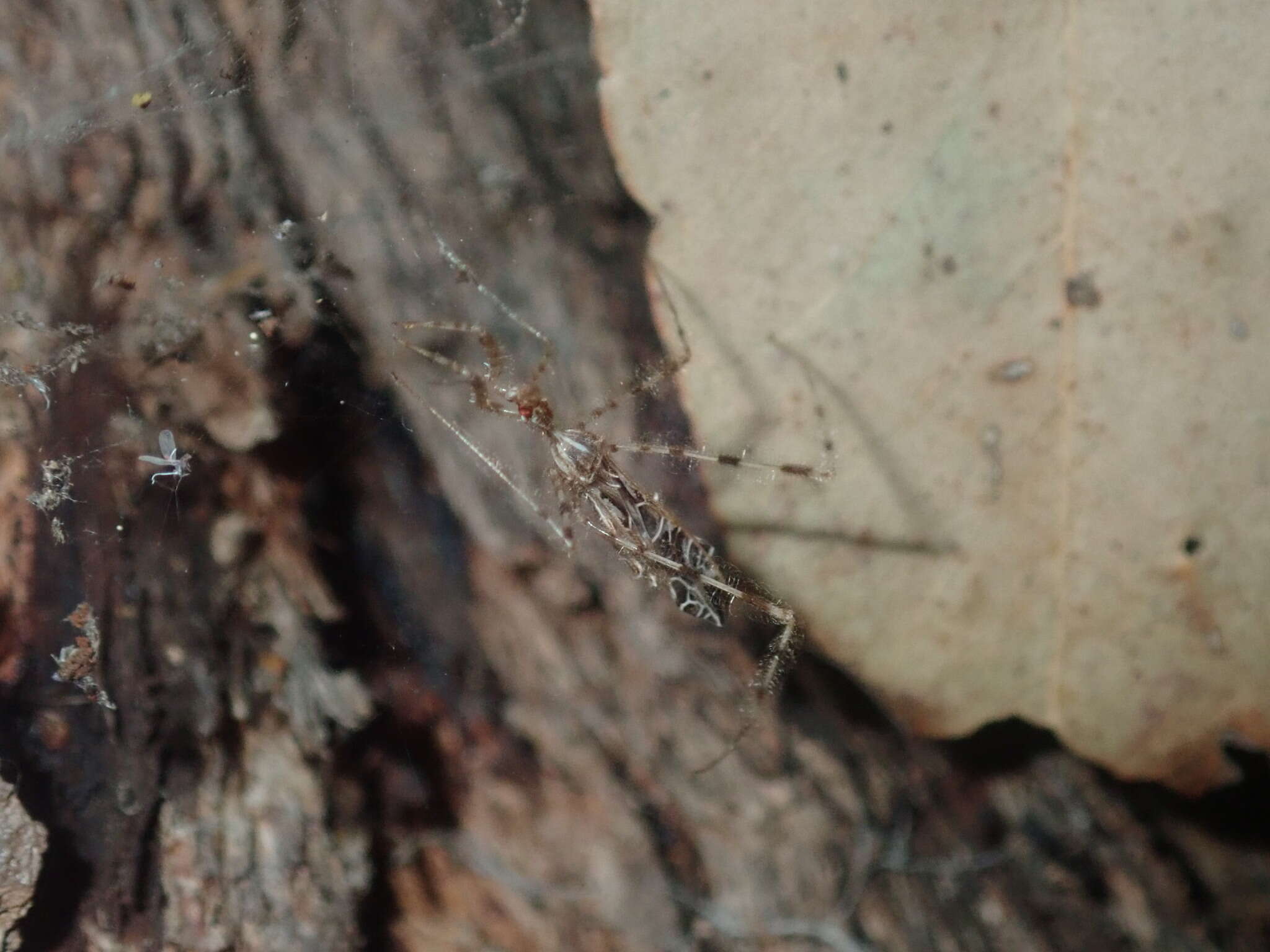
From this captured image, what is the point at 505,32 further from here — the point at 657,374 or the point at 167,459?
the point at 167,459

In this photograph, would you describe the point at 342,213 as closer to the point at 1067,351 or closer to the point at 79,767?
the point at 79,767

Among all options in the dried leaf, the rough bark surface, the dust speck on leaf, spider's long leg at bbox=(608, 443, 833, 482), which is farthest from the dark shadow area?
the dust speck on leaf

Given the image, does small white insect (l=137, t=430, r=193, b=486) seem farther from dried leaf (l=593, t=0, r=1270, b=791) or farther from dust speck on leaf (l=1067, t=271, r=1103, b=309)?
dust speck on leaf (l=1067, t=271, r=1103, b=309)

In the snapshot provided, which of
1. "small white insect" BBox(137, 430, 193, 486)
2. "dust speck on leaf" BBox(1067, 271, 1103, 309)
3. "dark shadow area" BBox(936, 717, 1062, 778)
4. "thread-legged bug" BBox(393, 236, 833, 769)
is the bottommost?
"dark shadow area" BBox(936, 717, 1062, 778)

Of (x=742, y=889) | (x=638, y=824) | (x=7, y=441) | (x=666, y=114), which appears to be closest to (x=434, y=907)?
(x=638, y=824)

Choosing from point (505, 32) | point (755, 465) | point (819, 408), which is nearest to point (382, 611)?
point (755, 465)

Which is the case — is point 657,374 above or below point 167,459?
below

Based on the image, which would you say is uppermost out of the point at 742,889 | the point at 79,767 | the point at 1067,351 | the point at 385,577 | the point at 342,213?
the point at 342,213

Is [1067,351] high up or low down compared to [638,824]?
up
